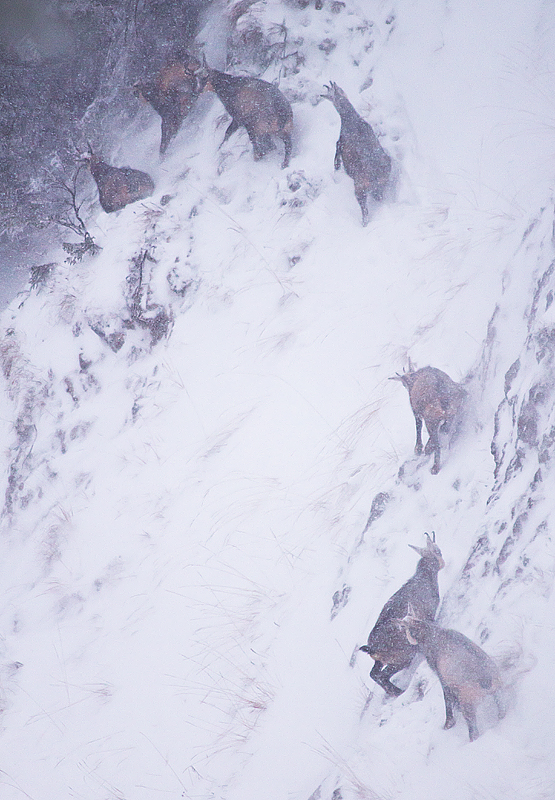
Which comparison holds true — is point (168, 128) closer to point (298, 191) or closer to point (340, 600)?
point (298, 191)

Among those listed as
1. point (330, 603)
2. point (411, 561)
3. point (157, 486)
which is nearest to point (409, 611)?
point (411, 561)

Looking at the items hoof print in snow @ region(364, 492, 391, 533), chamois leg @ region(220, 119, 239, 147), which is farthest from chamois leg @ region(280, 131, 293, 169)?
hoof print in snow @ region(364, 492, 391, 533)

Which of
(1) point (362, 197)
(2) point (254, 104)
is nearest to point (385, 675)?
(1) point (362, 197)

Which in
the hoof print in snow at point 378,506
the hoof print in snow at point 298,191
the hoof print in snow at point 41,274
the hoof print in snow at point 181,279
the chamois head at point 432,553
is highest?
the hoof print in snow at point 41,274

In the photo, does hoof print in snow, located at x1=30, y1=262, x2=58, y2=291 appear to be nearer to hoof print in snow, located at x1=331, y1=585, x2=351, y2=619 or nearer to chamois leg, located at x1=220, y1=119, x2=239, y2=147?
chamois leg, located at x1=220, y1=119, x2=239, y2=147

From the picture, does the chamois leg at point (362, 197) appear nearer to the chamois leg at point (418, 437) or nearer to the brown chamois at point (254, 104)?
the brown chamois at point (254, 104)

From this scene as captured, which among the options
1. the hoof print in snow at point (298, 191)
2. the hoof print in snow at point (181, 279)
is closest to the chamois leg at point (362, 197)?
the hoof print in snow at point (298, 191)
